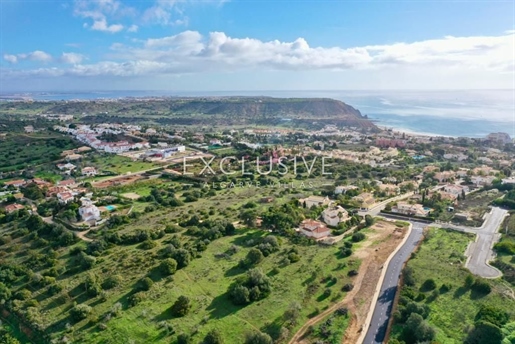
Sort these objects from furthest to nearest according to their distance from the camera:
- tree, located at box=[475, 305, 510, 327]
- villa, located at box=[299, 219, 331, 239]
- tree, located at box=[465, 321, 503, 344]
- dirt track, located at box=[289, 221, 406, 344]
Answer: villa, located at box=[299, 219, 331, 239], dirt track, located at box=[289, 221, 406, 344], tree, located at box=[475, 305, 510, 327], tree, located at box=[465, 321, 503, 344]

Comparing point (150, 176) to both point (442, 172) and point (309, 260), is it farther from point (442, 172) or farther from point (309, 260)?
point (442, 172)

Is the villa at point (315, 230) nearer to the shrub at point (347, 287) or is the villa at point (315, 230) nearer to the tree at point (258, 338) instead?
the shrub at point (347, 287)

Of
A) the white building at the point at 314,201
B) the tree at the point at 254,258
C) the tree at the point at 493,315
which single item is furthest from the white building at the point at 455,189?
the tree at the point at 254,258

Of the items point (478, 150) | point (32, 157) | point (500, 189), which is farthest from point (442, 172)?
point (32, 157)

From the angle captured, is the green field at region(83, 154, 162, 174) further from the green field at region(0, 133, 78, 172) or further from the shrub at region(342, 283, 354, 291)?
the shrub at region(342, 283, 354, 291)

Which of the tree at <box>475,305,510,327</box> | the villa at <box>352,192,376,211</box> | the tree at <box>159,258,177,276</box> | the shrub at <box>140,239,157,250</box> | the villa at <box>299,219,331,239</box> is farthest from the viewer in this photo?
the villa at <box>352,192,376,211</box>

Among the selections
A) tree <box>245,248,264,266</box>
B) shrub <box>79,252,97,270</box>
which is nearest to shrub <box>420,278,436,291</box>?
tree <box>245,248,264,266</box>

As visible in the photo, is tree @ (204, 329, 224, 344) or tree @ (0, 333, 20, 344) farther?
tree @ (0, 333, 20, 344)

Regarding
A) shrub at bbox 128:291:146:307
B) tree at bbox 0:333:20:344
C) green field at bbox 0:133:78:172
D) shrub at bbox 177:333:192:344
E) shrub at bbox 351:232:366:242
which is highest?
green field at bbox 0:133:78:172
